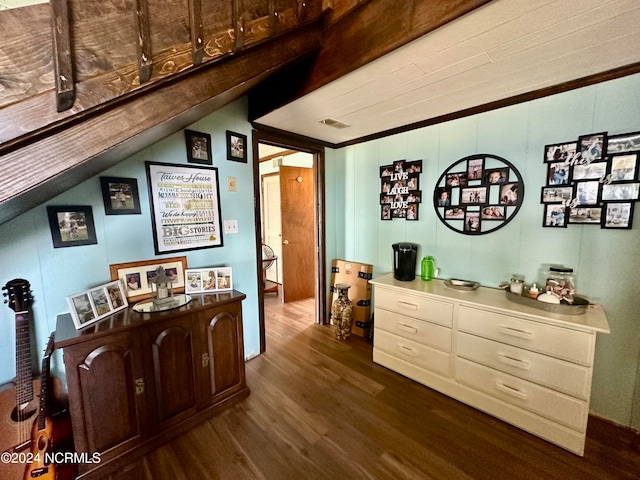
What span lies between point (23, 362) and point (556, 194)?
128 inches

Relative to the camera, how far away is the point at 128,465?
1.37m

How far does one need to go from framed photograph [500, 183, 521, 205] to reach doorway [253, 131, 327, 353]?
5.59 ft

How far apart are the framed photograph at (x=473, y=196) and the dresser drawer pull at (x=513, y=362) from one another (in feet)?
3.72

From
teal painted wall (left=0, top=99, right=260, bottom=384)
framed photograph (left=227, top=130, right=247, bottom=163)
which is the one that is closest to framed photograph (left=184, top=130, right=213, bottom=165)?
teal painted wall (left=0, top=99, right=260, bottom=384)

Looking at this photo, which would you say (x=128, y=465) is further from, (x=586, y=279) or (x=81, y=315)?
(x=586, y=279)

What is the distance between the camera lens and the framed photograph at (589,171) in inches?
60.5

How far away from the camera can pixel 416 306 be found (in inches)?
78.3

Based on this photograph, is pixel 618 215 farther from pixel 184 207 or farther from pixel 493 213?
pixel 184 207

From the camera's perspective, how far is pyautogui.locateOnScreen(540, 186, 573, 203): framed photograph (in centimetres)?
165

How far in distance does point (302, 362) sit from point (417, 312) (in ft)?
3.72

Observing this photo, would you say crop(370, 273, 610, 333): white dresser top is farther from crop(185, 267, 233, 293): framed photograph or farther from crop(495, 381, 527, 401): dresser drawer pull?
crop(185, 267, 233, 293): framed photograph

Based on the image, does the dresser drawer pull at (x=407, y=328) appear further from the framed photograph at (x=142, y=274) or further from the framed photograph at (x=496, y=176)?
the framed photograph at (x=142, y=274)

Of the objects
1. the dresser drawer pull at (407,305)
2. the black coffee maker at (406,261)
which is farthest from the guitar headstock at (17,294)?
the black coffee maker at (406,261)

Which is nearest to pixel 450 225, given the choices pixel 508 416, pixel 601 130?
pixel 601 130
